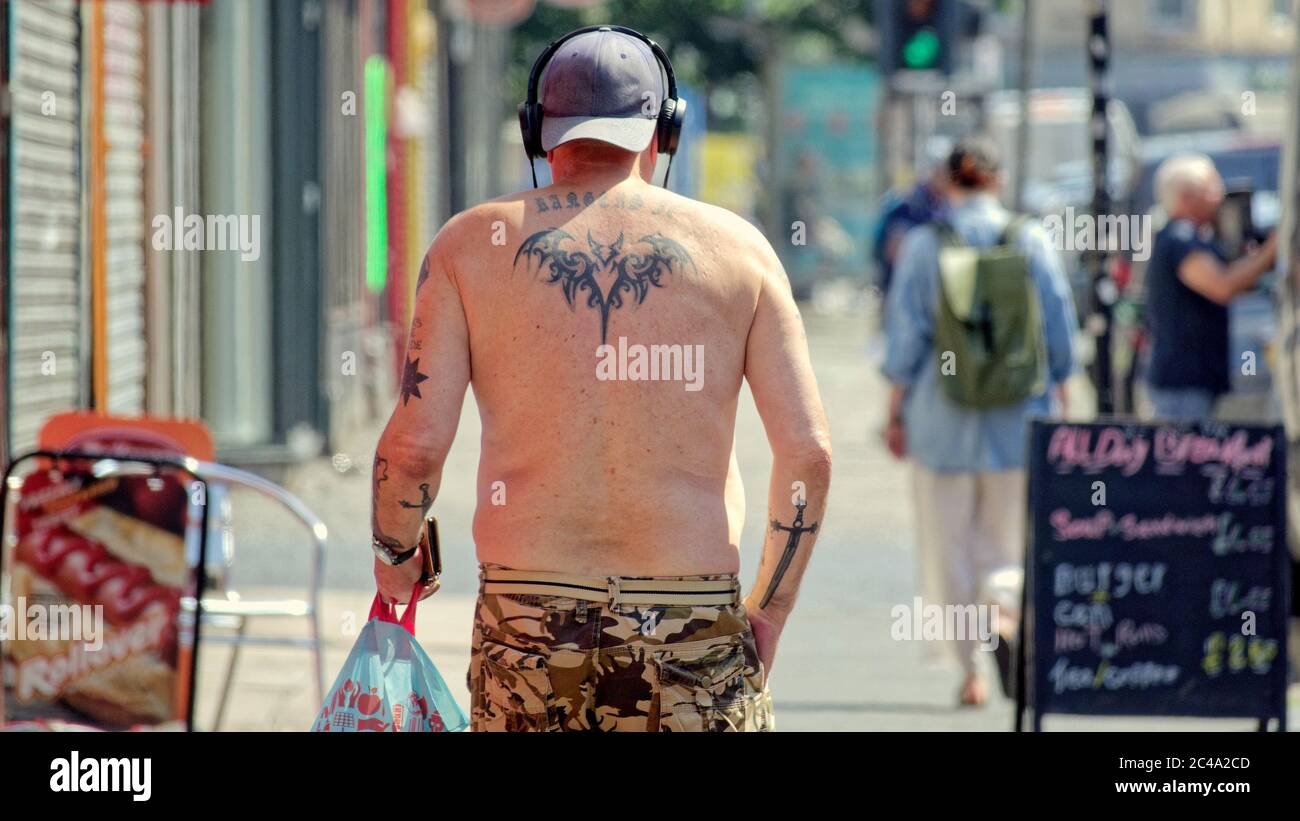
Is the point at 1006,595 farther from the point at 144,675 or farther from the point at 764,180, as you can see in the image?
the point at 764,180

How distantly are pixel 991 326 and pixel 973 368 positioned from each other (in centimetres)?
16

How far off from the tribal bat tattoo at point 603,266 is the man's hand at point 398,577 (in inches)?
22.3

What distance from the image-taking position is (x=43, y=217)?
7.35 metres

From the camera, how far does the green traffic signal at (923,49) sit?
12.0 m

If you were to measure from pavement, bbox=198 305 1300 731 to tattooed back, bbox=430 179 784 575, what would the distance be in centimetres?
274

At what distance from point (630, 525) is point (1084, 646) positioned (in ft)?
8.37

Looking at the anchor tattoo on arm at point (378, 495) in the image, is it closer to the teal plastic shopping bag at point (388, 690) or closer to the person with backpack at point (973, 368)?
the teal plastic shopping bag at point (388, 690)

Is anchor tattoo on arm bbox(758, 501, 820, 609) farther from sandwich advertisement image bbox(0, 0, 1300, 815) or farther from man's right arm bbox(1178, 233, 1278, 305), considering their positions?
man's right arm bbox(1178, 233, 1278, 305)

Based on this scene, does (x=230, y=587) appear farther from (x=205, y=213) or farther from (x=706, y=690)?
(x=205, y=213)

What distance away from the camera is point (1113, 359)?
6840 millimetres

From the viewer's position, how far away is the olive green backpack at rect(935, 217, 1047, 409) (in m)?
6.98

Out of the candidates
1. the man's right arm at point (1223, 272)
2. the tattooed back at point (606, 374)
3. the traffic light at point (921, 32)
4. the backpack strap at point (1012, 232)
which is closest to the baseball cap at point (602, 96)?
the tattooed back at point (606, 374)

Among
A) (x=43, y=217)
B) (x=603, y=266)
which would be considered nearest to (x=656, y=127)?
(x=603, y=266)
